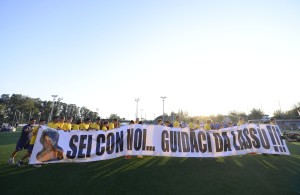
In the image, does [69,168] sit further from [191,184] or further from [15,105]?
[15,105]

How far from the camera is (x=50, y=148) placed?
8.60 meters

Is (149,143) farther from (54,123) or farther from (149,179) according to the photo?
(54,123)

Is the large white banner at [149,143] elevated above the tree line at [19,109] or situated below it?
below

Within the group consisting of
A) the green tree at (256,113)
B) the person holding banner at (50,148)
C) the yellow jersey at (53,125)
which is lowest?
the person holding banner at (50,148)

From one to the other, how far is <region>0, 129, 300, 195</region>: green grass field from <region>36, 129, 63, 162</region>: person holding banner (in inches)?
15.9

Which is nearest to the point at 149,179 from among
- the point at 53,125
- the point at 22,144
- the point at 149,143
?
the point at 149,143

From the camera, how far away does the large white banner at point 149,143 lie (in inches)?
339

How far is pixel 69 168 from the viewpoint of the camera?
27.2 ft

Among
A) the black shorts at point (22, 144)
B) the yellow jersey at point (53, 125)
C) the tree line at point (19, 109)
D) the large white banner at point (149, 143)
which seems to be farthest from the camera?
the tree line at point (19, 109)

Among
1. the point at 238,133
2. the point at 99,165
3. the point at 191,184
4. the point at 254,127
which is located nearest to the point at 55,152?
the point at 99,165

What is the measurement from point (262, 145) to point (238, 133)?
50.1 inches

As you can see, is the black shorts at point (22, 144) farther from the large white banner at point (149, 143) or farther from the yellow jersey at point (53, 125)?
the large white banner at point (149, 143)

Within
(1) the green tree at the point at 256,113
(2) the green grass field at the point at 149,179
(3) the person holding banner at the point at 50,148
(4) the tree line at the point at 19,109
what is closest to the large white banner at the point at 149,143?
(3) the person holding banner at the point at 50,148

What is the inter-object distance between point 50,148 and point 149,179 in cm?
451
